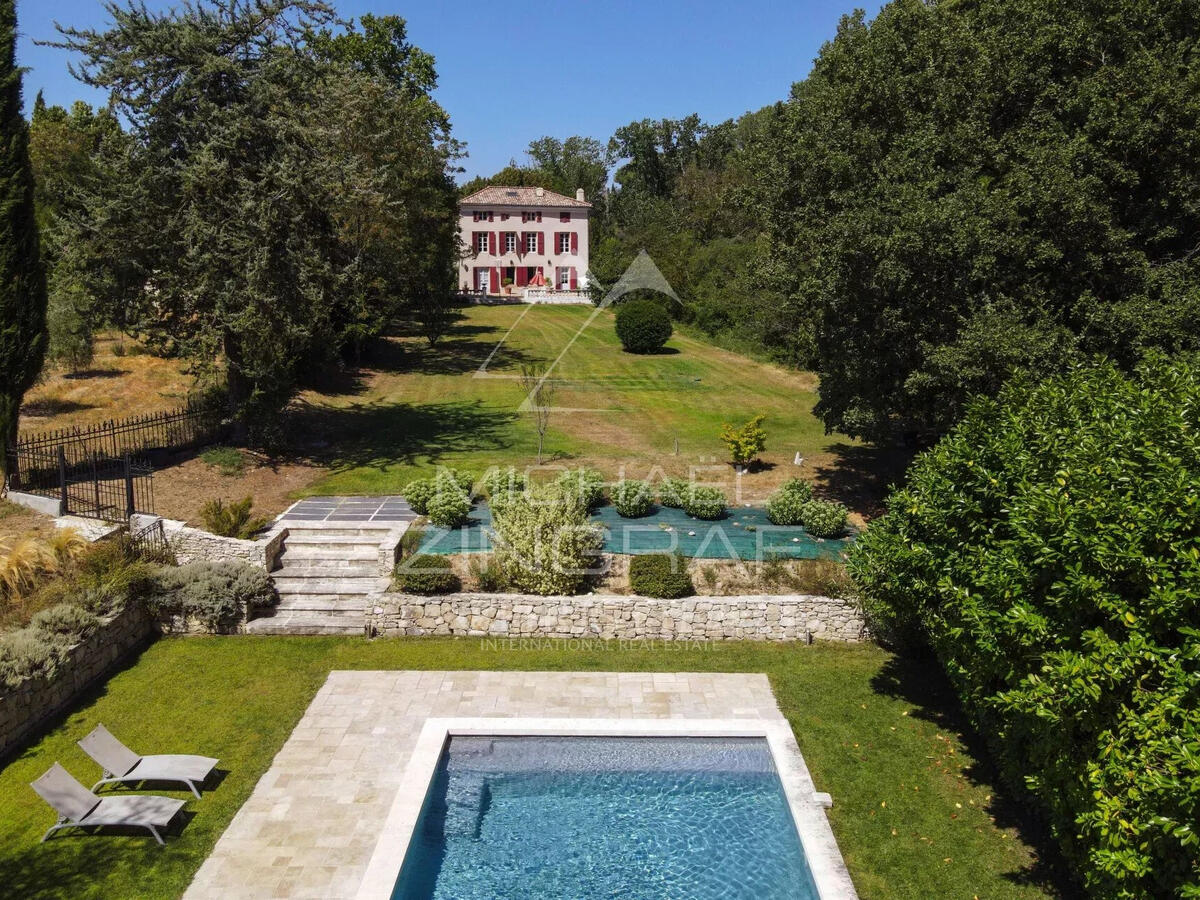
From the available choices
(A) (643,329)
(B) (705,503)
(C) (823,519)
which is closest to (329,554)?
(B) (705,503)

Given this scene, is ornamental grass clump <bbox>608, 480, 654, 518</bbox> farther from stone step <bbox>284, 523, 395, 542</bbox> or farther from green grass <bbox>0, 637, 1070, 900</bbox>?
stone step <bbox>284, 523, 395, 542</bbox>

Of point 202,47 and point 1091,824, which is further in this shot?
point 202,47

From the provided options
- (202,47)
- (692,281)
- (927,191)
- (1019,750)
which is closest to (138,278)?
(202,47)

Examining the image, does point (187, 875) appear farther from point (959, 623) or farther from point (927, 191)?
point (927, 191)

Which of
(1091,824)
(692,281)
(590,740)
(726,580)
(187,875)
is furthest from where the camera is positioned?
(692,281)

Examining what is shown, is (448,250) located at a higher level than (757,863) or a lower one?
higher

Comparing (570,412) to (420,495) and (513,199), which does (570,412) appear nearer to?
(420,495)

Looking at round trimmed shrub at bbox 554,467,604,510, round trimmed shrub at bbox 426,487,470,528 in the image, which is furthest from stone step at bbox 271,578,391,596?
round trimmed shrub at bbox 554,467,604,510
